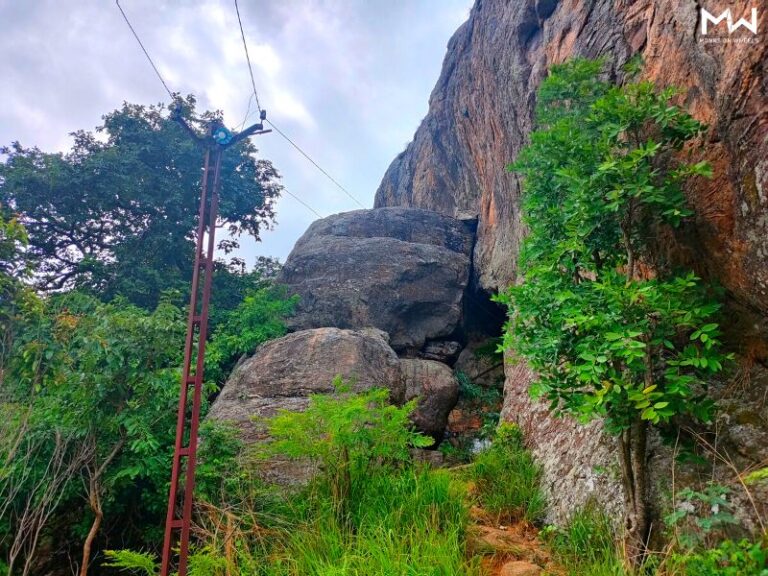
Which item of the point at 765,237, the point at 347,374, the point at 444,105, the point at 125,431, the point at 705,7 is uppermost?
the point at 444,105

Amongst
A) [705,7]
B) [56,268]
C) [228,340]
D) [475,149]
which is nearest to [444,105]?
[475,149]

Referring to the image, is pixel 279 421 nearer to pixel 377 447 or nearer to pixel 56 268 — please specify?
pixel 377 447

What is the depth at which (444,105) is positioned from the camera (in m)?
14.5

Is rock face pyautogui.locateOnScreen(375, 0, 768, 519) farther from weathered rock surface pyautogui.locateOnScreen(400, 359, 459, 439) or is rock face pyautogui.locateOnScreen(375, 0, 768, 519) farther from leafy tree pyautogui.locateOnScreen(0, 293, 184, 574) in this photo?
leafy tree pyautogui.locateOnScreen(0, 293, 184, 574)

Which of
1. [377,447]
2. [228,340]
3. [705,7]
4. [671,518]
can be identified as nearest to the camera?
[671,518]

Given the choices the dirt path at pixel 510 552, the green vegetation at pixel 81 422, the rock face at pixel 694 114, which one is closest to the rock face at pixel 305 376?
the green vegetation at pixel 81 422

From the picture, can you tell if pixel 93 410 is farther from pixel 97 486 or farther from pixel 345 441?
pixel 345 441

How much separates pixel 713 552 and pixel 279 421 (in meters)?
3.55

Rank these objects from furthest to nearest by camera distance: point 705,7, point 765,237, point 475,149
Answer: point 475,149
point 705,7
point 765,237

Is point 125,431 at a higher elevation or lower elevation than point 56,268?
lower

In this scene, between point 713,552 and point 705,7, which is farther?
point 705,7

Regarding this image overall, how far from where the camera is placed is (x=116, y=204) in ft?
41.7

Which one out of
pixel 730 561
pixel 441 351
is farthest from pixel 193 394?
pixel 441 351

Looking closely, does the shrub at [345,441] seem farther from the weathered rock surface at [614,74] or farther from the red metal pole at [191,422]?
the weathered rock surface at [614,74]
